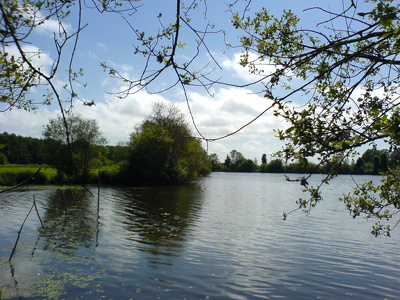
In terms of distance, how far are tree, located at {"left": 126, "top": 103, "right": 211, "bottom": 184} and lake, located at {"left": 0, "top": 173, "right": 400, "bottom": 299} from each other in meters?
29.4

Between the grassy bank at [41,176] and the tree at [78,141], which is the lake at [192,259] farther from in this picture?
the tree at [78,141]

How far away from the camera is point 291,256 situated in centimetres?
1270

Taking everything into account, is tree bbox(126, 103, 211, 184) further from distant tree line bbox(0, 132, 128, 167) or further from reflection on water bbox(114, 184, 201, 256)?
reflection on water bbox(114, 184, 201, 256)

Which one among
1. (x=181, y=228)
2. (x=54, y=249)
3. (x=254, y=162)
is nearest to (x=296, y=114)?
(x=54, y=249)

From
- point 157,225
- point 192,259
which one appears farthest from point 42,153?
point 192,259

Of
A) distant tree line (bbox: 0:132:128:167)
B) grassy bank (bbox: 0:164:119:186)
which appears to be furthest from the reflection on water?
distant tree line (bbox: 0:132:128:167)

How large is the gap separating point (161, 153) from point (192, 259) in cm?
3992

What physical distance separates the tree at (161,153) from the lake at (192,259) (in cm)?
2943

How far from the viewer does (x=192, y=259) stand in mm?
11766

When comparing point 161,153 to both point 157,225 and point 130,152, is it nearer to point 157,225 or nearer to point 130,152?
point 130,152

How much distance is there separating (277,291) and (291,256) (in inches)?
149

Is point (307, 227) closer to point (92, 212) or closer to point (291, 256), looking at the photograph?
point (291, 256)

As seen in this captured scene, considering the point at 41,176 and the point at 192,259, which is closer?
the point at 192,259

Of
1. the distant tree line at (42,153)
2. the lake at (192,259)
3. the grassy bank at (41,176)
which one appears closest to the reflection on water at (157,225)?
the lake at (192,259)
